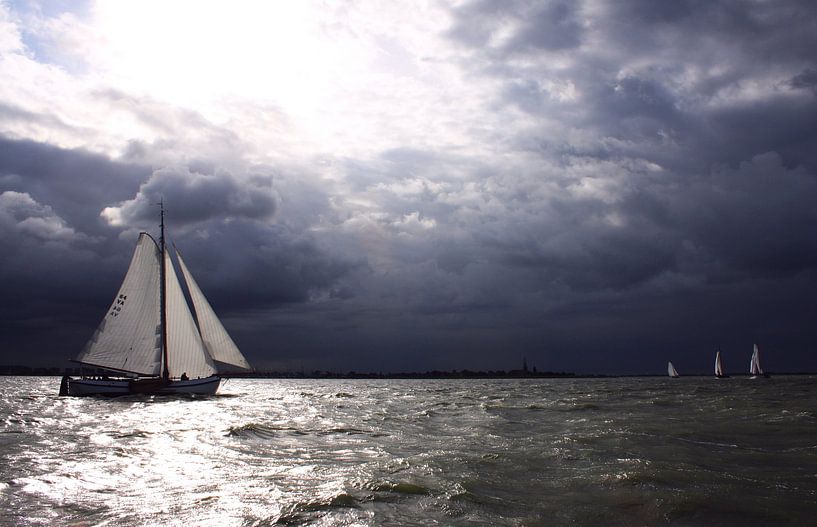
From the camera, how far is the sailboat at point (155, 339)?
58219 millimetres

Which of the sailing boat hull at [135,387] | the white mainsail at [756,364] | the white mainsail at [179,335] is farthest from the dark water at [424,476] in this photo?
the white mainsail at [756,364]

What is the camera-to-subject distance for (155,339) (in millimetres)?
60406

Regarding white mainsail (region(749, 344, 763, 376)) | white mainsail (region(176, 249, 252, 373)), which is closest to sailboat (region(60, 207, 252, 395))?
white mainsail (region(176, 249, 252, 373))

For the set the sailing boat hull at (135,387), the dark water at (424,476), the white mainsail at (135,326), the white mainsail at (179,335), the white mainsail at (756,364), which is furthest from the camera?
the white mainsail at (756,364)

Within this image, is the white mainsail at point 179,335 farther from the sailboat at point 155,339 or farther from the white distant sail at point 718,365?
the white distant sail at point 718,365

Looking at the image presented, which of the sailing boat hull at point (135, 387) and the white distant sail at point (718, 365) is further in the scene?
the white distant sail at point (718, 365)

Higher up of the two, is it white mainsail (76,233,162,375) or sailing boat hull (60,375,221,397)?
white mainsail (76,233,162,375)

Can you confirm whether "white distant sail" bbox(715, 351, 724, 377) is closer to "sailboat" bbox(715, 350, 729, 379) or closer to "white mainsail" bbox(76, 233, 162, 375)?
"sailboat" bbox(715, 350, 729, 379)

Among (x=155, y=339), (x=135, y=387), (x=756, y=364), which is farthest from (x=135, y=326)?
(x=756, y=364)

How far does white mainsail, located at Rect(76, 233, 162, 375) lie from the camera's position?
57.8 meters

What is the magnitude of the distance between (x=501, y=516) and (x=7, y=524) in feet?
25.9

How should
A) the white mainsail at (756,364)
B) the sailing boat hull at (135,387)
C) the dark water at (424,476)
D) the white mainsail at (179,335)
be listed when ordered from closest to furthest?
the dark water at (424,476) → the sailing boat hull at (135,387) → the white mainsail at (179,335) → the white mainsail at (756,364)

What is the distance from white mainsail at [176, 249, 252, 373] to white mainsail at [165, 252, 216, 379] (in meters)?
1.07

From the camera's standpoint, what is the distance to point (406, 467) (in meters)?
14.4
